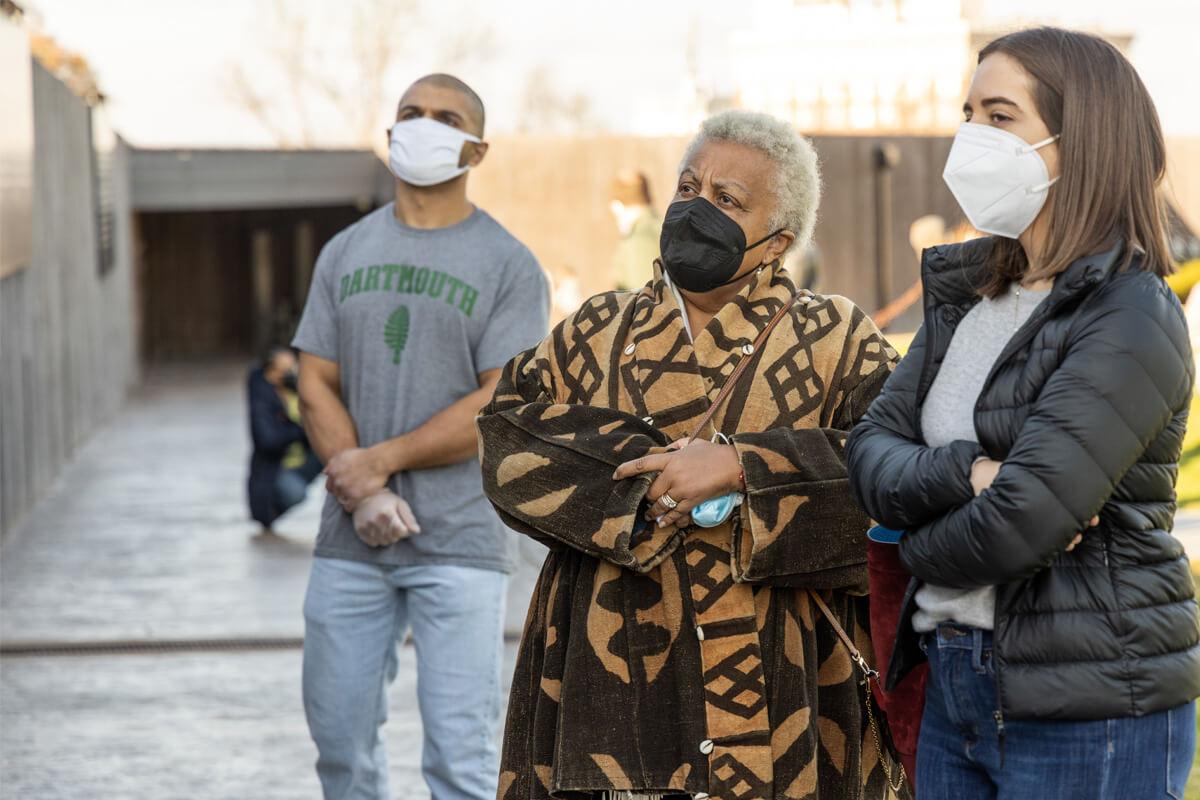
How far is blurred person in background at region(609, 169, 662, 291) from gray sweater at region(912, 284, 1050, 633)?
6292mm

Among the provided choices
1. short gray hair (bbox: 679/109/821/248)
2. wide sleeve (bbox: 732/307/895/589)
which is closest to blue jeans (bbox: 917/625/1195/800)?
wide sleeve (bbox: 732/307/895/589)

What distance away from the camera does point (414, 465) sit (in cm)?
439

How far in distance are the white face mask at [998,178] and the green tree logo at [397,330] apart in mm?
1991

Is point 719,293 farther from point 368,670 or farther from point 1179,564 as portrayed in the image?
point 368,670

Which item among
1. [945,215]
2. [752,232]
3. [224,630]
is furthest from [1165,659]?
[945,215]

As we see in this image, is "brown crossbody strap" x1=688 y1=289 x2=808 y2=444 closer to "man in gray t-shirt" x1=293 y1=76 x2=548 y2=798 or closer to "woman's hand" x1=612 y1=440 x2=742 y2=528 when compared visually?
"woman's hand" x1=612 y1=440 x2=742 y2=528

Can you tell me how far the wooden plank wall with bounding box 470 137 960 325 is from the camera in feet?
63.0

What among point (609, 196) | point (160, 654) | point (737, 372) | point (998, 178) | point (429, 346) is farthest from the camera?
point (609, 196)

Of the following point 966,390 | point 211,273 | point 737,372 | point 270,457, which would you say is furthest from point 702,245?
point 211,273

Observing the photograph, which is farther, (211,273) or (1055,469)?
(211,273)

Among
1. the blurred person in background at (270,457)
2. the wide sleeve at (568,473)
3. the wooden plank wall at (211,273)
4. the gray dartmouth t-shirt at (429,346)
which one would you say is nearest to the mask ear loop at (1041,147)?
the wide sleeve at (568,473)

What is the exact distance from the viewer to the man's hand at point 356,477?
14.3ft

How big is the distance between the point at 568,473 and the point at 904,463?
829mm

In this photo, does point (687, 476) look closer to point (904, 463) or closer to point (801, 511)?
point (801, 511)
